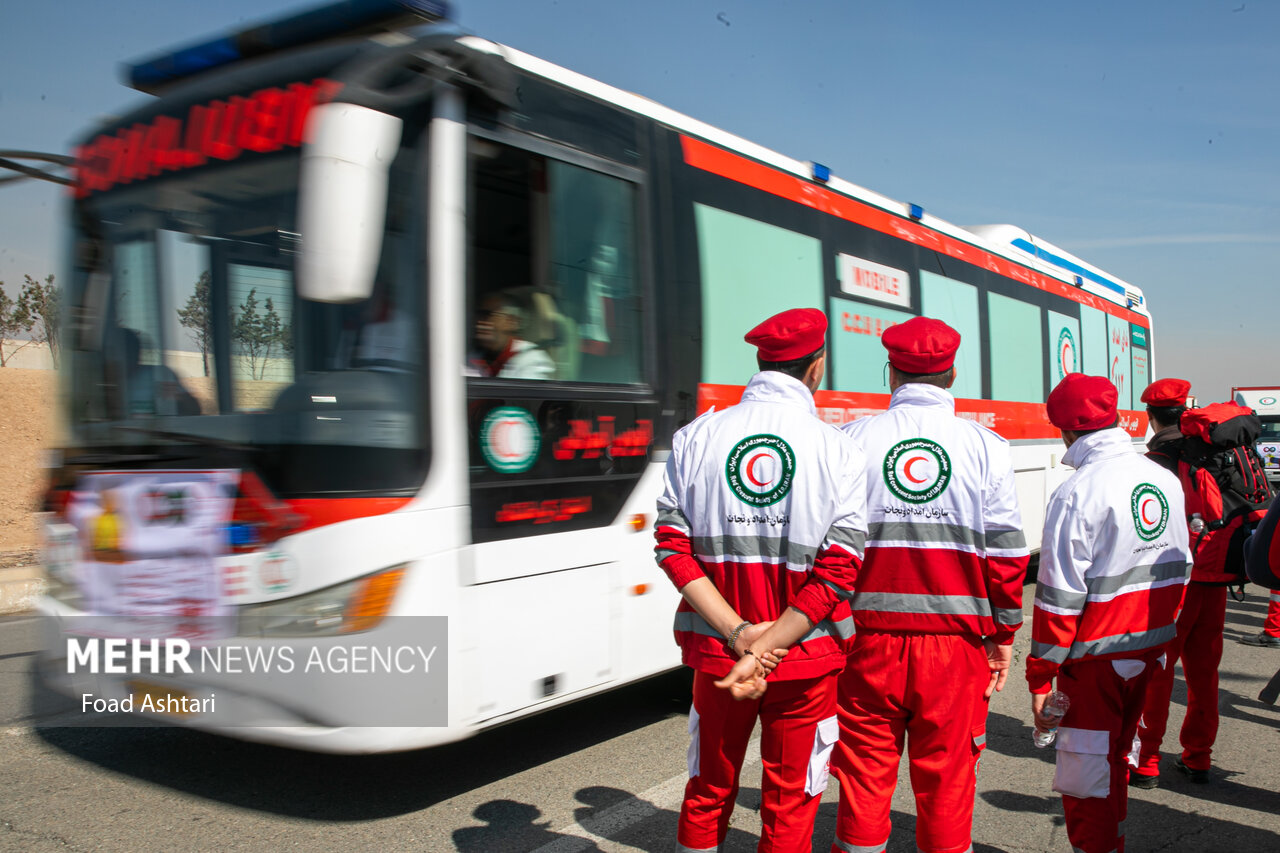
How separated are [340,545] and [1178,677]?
19.0 ft

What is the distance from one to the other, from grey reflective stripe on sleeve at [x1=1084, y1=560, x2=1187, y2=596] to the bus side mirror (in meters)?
2.61

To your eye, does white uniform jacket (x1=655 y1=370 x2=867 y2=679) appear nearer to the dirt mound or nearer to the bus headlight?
the bus headlight

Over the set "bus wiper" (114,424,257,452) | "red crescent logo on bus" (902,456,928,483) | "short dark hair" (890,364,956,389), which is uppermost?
"short dark hair" (890,364,956,389)

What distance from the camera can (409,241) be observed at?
3.81 metres

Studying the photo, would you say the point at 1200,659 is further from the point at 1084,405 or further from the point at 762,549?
the point at 762,549

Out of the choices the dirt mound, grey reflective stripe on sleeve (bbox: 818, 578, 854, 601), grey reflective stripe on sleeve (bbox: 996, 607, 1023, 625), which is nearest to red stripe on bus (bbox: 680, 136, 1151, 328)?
grey reflective stripe on sleeve (bbox: 996, 607, 1023, 625)

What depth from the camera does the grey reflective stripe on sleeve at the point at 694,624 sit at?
268 centimetres

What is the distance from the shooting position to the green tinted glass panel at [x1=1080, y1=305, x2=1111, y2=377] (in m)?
11.0

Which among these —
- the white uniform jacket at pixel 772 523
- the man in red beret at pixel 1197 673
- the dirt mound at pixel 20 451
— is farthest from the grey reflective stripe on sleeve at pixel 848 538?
the dirt mound at pixel 20 451

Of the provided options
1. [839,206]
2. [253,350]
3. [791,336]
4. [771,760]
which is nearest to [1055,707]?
[771,760]

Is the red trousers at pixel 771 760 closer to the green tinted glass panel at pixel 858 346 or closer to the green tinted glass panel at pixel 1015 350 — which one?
the green tinted glass panel at pixel 858 346

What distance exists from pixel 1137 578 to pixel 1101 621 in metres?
0.20

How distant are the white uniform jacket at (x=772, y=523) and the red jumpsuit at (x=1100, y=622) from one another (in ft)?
2.93

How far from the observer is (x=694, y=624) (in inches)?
108
